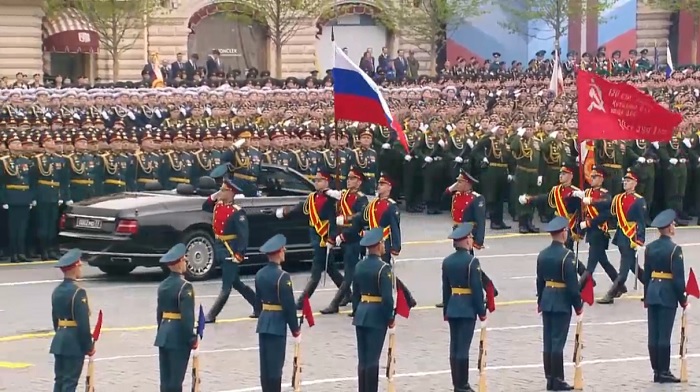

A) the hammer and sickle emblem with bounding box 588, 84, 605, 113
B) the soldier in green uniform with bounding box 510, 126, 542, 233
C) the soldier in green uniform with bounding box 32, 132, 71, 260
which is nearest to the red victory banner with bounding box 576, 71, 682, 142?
the hammer and sickle emblem with bounding box 588, 84, 605, 113

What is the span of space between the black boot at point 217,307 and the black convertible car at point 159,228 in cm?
268

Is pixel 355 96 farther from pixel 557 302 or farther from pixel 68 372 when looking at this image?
pixel 68 372

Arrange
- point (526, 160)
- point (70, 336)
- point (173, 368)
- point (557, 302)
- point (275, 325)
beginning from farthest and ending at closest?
point (526, 160) → point (557, 302) → point (275, 325) → point (173, 368) → point (70, 336)

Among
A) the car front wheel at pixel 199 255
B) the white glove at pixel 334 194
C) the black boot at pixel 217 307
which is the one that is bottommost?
the black boot at pixel 217 307

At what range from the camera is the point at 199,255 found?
68.3 feet

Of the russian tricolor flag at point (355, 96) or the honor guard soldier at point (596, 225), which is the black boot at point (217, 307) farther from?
the honor guard soldier at point (596, 225)

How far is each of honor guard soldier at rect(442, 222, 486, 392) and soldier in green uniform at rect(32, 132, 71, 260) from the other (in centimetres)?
1020

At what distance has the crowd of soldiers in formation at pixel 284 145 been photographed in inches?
925

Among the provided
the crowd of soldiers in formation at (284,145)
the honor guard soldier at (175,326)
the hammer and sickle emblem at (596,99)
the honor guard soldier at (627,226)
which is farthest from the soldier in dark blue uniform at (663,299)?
the crowd of soldiers in formation at (284,145)

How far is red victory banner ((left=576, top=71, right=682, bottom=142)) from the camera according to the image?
17.0 meters

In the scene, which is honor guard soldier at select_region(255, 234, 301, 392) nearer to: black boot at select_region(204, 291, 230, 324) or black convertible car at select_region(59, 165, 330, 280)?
black boot at select_region(204, 291, 230, 324)

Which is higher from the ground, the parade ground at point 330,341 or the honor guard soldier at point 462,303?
the honor guard soldier at point 462,303

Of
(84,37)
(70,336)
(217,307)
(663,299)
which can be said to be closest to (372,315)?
(70,336)

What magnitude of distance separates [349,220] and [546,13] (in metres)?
35.4
